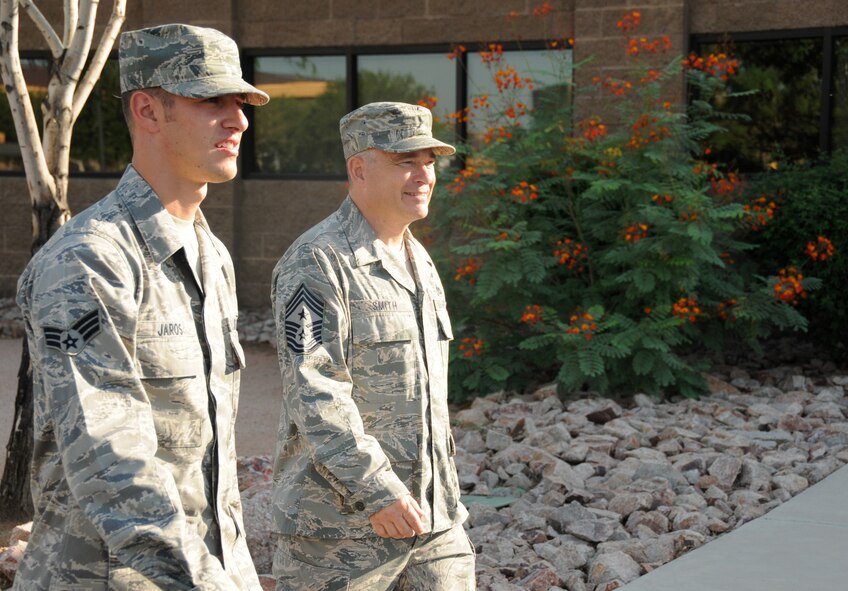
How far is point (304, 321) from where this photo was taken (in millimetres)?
3061

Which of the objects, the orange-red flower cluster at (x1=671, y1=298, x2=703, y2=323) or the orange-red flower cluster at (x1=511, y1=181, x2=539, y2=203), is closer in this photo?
the orange-red flower cluster at (x1=671, y1=298, x2=703, y2=323)

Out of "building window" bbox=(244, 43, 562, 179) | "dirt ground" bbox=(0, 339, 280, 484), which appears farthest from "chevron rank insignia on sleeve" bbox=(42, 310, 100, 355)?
"building window" bbox=(244, 43, 562, 179)

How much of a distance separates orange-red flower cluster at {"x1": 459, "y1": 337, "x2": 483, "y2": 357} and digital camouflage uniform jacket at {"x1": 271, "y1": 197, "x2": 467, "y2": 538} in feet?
17.2

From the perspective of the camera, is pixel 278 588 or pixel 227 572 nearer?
pixel 227 572

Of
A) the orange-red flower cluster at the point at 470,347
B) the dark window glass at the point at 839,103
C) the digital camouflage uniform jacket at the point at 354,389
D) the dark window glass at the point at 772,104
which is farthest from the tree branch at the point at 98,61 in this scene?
the dark window glass at the point at 839,103

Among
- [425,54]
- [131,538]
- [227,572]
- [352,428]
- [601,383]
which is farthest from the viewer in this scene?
[425,54]

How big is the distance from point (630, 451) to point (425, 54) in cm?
666

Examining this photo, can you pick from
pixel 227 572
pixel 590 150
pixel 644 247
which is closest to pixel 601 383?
pixel 644 247

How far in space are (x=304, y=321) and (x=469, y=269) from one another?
5607 millimetres

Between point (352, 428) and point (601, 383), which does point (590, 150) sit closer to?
point (601, 383)

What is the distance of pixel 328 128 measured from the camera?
13.0m

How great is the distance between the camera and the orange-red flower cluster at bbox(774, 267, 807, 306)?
27.8 feet

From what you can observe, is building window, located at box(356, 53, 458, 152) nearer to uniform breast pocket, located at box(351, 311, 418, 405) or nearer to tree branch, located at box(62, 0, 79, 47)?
tree branch, located at box(62, 0, 79, 47)

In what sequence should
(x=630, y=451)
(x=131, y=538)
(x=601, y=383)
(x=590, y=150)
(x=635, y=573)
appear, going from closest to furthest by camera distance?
(x=131, y=538)
(x=635, y=573)
(x=630, y=451)
(x=601, y=383)
(x=590, y=150)
